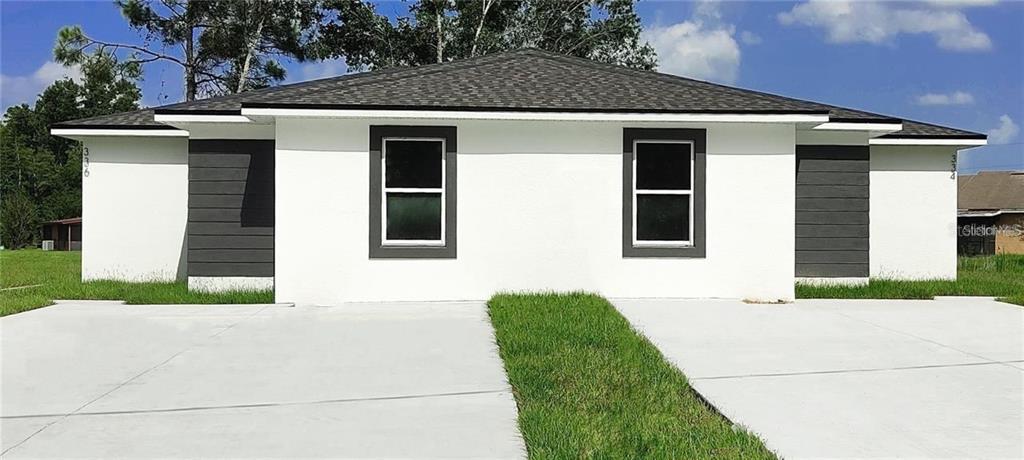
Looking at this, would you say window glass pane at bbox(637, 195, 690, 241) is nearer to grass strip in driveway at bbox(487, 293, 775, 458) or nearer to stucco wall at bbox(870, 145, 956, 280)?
grass strip in driveway at bbox(487, 293, 775, 458)

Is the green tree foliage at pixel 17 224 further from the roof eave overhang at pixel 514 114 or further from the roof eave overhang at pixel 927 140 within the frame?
the roof eave overhang at pixel 927 140

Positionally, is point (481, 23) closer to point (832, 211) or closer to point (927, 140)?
point (927, 140)

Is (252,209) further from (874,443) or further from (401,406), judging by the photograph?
(874,443)

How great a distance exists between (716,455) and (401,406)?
2040mm

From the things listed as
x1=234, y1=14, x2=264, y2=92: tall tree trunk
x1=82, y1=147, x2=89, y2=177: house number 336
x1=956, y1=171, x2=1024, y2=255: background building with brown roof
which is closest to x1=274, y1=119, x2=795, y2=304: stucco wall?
x1=82, y1=147, x2=89, y2=177: house number 336

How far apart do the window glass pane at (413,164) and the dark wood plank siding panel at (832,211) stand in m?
5.83

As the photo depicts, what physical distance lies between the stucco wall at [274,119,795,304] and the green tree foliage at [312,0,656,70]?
1625cm

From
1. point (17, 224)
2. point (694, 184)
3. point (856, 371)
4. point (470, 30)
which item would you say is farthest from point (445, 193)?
point (17, 224)

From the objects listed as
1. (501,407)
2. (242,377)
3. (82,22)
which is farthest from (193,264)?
(82,22)

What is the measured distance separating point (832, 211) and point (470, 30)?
670 inches

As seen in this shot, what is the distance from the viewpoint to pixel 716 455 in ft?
12.0

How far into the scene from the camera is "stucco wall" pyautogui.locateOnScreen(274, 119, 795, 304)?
9.47 meters

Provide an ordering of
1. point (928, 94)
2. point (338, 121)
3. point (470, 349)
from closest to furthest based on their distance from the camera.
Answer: point (470, 349) → point (338, 121) → point (928, 94)

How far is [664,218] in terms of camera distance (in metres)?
9.83
